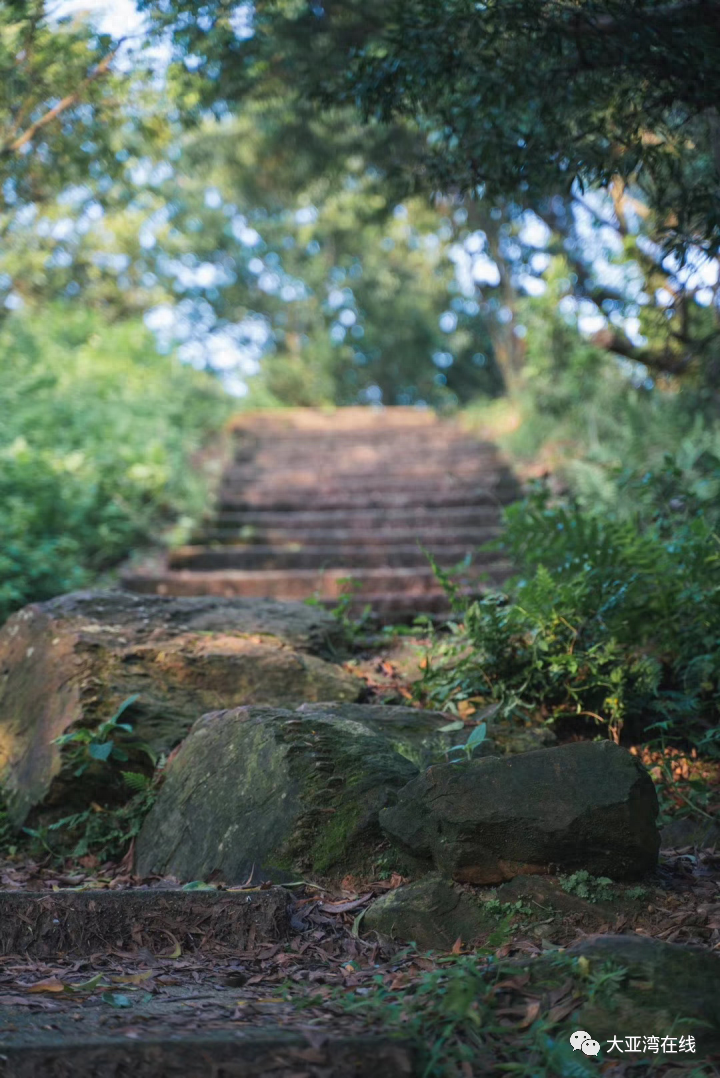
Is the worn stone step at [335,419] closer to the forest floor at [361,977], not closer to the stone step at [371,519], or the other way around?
the stone step at [371,519]

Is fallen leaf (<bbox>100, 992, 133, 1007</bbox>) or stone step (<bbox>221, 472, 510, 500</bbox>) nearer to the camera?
fallen leaf (<bbox>100, 992, 133, 1007</bbox>)

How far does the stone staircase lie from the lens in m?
6.35

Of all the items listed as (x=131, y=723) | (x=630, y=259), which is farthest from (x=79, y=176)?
(x=131, y=723)

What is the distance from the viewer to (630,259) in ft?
23.1

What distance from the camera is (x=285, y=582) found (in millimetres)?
6457

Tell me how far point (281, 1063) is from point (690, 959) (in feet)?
3.21

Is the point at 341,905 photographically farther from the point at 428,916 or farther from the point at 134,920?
the point at 134,920

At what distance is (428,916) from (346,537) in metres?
4.87

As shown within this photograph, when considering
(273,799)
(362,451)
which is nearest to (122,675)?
(273,799)

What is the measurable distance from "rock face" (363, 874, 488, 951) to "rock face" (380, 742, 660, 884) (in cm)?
7

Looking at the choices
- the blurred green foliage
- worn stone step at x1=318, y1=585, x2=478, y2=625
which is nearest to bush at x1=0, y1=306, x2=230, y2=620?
worn stone step at x1=318, y1=585, x2=478, y2=625

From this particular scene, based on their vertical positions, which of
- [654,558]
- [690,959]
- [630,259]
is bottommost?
[690,959]

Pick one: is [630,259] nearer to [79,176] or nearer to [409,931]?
[79,176]
